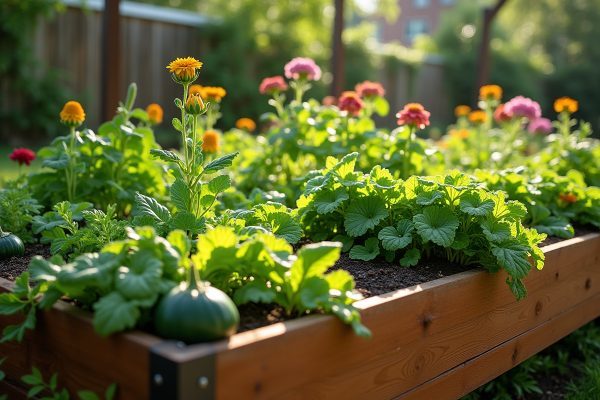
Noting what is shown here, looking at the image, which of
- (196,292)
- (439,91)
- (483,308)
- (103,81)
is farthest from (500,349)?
(439,91)

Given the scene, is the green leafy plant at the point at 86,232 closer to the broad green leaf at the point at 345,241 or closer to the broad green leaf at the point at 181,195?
the broad green leaf at the point at 181,195

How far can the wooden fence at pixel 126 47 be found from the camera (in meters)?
6.95

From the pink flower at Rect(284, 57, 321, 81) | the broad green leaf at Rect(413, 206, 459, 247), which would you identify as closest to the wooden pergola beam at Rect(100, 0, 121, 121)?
the pink flower at Rect(284, 57, 321, 81)

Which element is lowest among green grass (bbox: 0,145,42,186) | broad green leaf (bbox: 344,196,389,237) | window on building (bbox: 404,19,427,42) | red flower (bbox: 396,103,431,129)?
green grass (bbox: 0,145,42,186)

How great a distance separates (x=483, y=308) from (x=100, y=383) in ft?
3.81

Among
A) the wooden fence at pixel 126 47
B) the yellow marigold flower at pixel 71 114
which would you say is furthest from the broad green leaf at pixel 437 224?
the wooden fence at pixel 126 47

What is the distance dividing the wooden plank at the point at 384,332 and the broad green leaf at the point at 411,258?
0.53ft

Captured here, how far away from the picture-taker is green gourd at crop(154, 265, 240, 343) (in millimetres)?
Result: 1073

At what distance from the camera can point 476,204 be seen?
1.73m

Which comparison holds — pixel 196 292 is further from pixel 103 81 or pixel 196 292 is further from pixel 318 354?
Answer: pixel 103 81

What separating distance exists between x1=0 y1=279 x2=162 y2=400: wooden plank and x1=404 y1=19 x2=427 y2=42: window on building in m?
29.4

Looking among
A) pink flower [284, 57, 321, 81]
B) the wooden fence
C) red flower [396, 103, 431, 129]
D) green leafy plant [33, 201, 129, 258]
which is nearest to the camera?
green leafy plant [33, 201, 129, 258]

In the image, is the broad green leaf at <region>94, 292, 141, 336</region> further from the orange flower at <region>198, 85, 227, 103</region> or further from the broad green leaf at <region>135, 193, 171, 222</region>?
the orange flower at <region>198, 85, 227, 103</region>

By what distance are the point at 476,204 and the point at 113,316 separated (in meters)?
1.16
